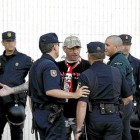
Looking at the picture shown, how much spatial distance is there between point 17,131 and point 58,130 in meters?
1.81

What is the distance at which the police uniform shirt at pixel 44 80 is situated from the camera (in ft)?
17.2

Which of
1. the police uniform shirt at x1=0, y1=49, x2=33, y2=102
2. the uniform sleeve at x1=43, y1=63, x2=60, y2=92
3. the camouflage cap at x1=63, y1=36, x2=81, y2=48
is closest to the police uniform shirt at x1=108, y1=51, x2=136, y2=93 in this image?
the camouflage cap at x1=63, y1=36, x2=81, y2=48

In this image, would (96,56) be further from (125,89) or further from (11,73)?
(11,73)

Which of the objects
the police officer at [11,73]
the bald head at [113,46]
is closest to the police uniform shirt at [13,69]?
the police officer at [11,73]

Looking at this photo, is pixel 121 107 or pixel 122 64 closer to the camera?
pixel 121 107

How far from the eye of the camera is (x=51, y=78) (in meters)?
5.24

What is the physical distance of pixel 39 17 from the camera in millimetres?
8461

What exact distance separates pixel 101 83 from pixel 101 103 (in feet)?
0.79

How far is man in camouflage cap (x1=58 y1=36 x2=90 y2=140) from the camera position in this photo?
6.18 m

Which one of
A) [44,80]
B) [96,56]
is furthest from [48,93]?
[96,56]

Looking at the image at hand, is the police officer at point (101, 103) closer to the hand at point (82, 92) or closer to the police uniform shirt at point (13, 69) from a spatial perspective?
the hand at point (82, 92)

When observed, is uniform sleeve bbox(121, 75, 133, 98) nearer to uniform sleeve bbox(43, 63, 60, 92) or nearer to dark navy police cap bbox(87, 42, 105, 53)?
dark navy police cap bbox(87, 42, 105, 53)

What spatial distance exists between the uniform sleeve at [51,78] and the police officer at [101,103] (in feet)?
0.97

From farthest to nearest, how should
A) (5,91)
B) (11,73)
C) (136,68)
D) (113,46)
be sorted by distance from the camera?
(136,68), (11,73), (5,91), (113,46)
